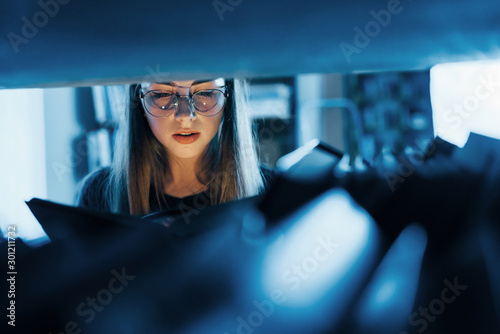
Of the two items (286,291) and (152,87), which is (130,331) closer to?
(286,291)

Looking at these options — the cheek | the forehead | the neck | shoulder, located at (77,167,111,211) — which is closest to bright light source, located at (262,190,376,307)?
the forehead

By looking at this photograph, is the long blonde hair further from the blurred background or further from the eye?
the eye

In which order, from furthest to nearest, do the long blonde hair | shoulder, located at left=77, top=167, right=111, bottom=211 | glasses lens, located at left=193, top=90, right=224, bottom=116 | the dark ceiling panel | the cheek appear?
shoulder, located at left=77, top=167, right=111, bottom=211
the long blonde hair
the cheek
glasses lens, located at left=193, top=90, right=224, bottom=116
the dark ceiling panel

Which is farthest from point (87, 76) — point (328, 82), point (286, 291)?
point (328, 82)

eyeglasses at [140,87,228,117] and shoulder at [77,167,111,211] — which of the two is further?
shoulder at [77,167,111,211]

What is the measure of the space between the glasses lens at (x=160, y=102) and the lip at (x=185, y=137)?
152mm

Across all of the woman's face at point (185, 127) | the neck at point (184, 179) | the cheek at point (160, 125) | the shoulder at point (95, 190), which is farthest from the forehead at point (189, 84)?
the shoulder at point (95, 190)

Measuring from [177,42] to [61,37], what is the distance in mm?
45

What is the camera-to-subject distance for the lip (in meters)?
0.56

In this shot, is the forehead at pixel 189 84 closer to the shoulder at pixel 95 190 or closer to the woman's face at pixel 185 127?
the woman's face at pixel 185 127

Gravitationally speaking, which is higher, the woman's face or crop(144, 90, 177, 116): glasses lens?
crop(144, 90, 177, 116): glasses lens

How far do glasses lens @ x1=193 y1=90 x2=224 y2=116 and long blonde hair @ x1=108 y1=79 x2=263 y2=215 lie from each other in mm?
206

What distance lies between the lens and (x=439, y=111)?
0.73ft

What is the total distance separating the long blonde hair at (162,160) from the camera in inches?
26.1
